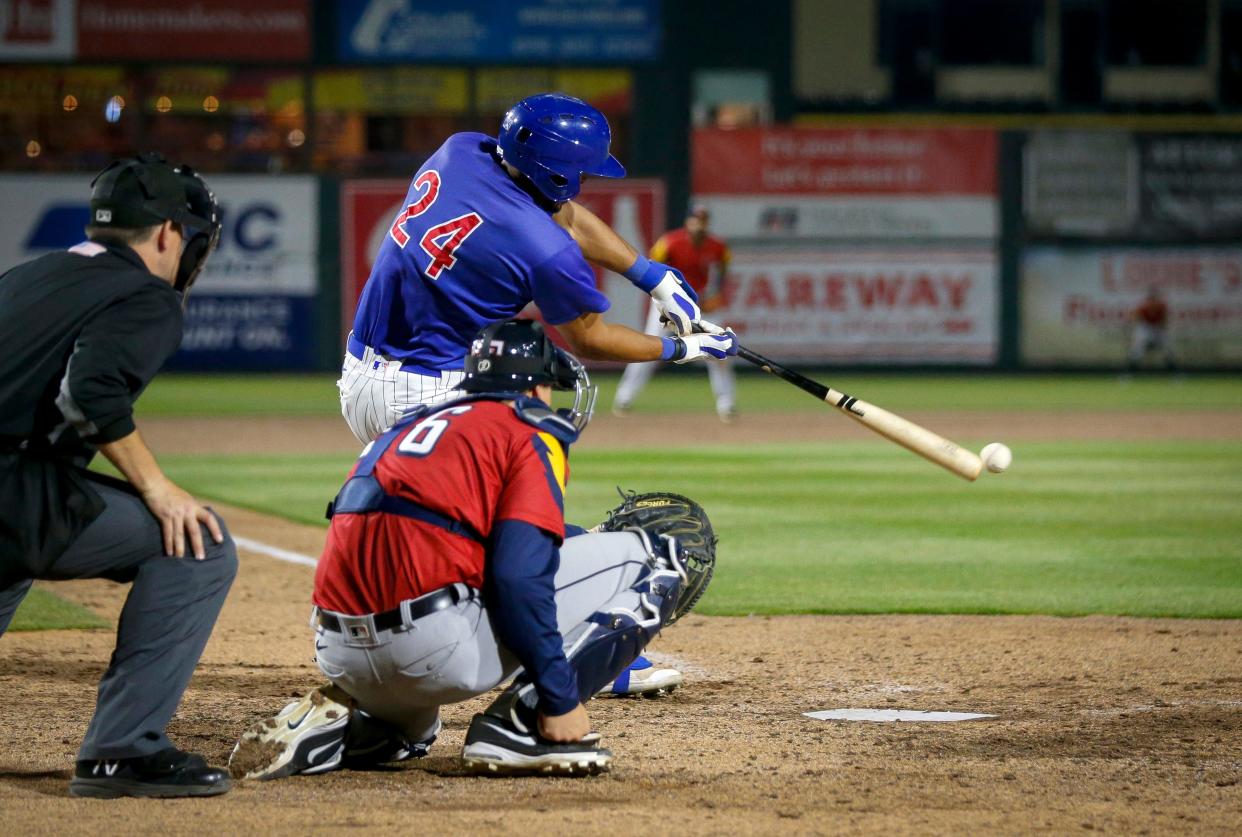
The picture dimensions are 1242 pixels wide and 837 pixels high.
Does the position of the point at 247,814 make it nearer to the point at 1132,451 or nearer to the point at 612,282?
the point at 1132,451

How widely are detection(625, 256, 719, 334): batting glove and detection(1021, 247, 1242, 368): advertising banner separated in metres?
24.4

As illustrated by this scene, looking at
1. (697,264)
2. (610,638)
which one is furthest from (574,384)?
(697,264)

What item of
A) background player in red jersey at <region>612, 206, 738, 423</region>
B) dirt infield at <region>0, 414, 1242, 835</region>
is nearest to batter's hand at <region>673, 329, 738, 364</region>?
dirt infield at <region>0, 414, 1242, 835</region>

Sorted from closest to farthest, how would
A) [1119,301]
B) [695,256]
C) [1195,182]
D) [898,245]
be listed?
[695,256], [898,245], [1195,182], [1119,301]

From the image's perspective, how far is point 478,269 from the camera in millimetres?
5516

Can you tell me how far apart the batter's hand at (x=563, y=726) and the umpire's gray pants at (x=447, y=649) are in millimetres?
188

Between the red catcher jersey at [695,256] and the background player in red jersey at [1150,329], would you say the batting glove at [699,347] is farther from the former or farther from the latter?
the background player in red jersey at [1150,329]

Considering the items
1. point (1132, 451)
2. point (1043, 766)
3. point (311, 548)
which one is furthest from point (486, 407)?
point (1132, 451)

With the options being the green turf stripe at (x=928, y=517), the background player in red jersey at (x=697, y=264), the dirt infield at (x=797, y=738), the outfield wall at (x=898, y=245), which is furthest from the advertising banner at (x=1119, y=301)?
the dirt infield at (x=797, y=738)

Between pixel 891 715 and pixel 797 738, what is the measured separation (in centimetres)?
51

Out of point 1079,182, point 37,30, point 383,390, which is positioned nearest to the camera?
point 383,390

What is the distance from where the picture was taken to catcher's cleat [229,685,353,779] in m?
4.78

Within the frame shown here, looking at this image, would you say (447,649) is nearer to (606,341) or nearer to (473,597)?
(473,597)

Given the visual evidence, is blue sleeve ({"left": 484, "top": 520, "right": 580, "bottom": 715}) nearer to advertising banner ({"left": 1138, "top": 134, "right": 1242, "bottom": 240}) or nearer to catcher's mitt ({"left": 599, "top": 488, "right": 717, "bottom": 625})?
catcher's mitt ({"left": 599, "top": 488, "right": 717, "bottom": 625})
